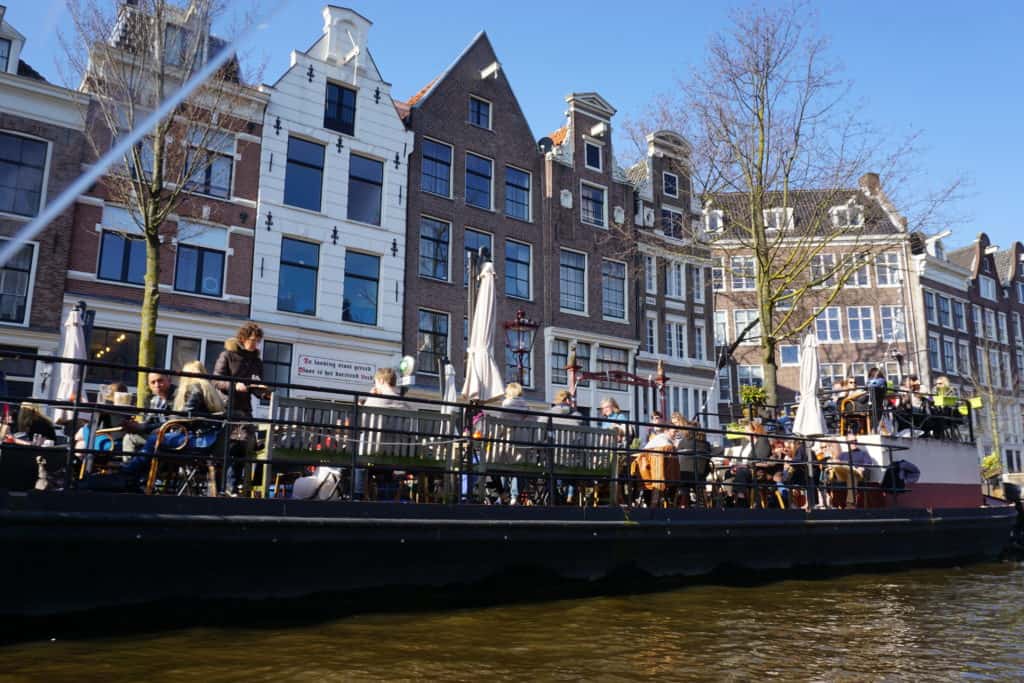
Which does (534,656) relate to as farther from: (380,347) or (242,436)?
(380,347)

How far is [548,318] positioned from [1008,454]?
3449 cm

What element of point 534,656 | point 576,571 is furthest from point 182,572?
point 576,571

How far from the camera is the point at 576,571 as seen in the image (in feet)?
24.0

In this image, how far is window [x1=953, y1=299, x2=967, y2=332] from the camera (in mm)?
42812

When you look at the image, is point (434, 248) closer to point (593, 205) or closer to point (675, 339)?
point (593, 205)

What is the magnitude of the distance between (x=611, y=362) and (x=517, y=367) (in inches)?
159

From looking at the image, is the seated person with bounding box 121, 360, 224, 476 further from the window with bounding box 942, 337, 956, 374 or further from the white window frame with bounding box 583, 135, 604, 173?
the window with bounding box 942, 337, 956, 374

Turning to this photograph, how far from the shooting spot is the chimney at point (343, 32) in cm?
2077

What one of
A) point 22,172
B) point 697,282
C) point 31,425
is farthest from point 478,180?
point 31,425

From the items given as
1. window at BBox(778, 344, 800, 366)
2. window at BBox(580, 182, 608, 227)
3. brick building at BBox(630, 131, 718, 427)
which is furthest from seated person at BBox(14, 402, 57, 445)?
window at BBox(778, 344, 800, 366)

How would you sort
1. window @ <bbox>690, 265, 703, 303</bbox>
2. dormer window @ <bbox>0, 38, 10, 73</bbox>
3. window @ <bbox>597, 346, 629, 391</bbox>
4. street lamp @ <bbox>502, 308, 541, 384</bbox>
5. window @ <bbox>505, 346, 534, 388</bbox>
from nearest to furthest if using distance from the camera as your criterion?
1. dormer window @ <bbox>0, 38, 10, 73</bbox>
2. street lamp @ <bbox>502, 308, 541, 384</bbox>
3. window @ <bbox>505, 346, 534, 388</bbox>
4. window @ <bbox>597, 346, 629, 391</bbox>
5. window @ <bbox>690, 265, 703, 303</bbox>

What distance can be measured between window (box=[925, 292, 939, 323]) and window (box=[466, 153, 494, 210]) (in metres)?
27.6

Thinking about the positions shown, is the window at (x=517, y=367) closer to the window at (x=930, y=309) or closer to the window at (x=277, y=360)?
the window at (x=277, y=360)

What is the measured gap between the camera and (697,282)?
29797 millimetres
